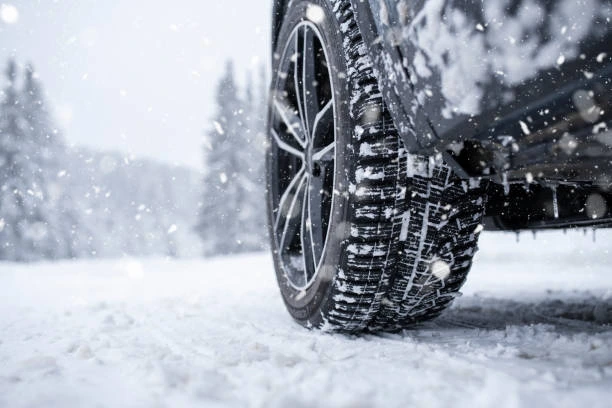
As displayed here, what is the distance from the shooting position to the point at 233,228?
21031 millimetres

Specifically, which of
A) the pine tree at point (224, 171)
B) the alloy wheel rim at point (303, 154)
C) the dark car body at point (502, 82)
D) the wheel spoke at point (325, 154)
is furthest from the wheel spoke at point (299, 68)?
the pine tree at point (224, 171)

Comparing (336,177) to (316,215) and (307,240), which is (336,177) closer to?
(316,215)

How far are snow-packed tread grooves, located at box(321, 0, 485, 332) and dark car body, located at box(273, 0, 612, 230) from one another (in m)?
0.15

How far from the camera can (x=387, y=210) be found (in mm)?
1394

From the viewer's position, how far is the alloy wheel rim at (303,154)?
71.4 inches

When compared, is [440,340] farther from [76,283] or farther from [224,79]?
[224,79]

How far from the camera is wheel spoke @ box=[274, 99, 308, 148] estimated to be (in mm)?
2078

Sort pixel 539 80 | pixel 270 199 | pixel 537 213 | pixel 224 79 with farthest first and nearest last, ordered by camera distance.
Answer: pixel 224 79, pixel 270 199, pixel 537 213, pixel 539 80

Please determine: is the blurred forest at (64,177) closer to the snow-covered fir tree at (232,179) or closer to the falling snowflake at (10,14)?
the snow-covered fir tree at (232,179)

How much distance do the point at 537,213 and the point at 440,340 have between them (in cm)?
65

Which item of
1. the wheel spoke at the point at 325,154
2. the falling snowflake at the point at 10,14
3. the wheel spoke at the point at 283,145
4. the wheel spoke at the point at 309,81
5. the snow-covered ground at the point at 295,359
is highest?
the falling snowflake at the point at 10,14

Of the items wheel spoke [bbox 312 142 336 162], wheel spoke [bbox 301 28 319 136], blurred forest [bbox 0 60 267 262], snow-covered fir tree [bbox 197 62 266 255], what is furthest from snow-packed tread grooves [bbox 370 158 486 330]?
snow-covered fir tree [bbox 197 62 266 255]

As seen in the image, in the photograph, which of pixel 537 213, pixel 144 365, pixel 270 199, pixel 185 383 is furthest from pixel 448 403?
pixel 270 199

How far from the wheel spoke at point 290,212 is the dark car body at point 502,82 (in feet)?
3.07
